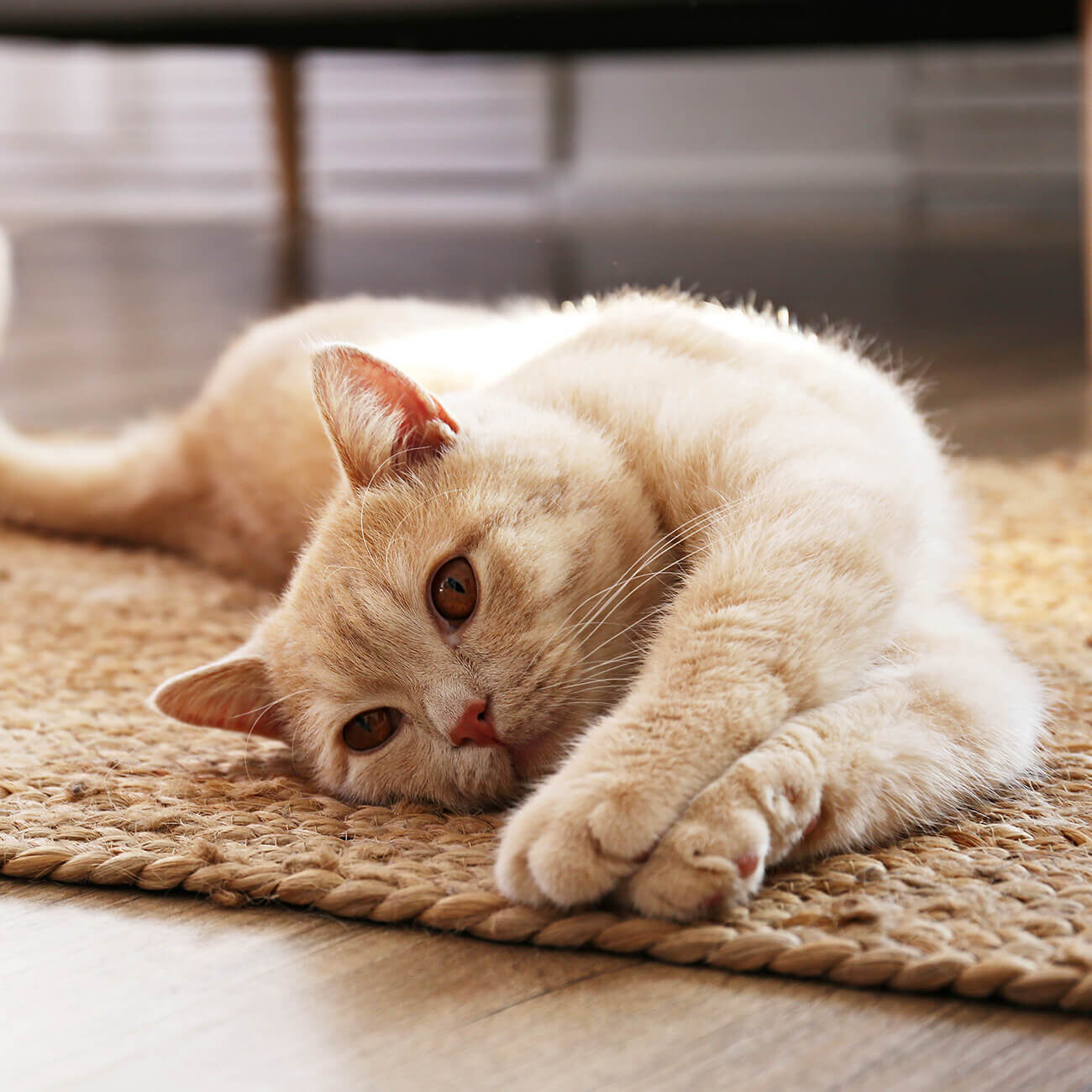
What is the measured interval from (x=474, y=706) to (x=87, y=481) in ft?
4.33

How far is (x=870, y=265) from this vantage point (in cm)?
500

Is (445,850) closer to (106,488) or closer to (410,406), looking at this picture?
(410,406)

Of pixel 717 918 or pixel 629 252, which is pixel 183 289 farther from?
pixel 717 918

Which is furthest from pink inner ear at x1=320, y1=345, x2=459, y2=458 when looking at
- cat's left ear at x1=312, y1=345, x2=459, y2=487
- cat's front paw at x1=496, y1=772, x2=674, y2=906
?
cat's front paw at x1=496, y1=772, x2=674, y2=906

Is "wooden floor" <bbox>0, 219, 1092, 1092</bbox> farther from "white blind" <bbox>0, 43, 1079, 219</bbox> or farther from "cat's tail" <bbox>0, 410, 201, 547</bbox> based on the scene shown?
"white blind" <bbox>0, 43, 1079, 219</bbox>

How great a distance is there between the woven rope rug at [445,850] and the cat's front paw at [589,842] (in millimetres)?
28

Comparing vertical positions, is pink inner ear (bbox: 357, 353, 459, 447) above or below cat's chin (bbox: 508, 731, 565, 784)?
above

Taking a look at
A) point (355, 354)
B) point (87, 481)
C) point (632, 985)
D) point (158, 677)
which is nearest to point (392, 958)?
point (632, 985)

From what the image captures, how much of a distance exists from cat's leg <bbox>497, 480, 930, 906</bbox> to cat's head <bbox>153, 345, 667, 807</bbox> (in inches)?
3.1

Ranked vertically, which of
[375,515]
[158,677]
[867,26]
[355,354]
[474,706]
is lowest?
[158,677]

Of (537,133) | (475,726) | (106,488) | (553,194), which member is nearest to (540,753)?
(475,726)

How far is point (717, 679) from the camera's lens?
0.98m

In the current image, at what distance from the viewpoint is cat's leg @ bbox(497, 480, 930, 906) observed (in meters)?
0.90

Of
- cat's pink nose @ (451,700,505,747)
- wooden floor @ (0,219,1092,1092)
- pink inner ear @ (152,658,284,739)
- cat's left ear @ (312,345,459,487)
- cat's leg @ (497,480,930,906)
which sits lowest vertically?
wooden floor @ (0,219,1092,1092)
